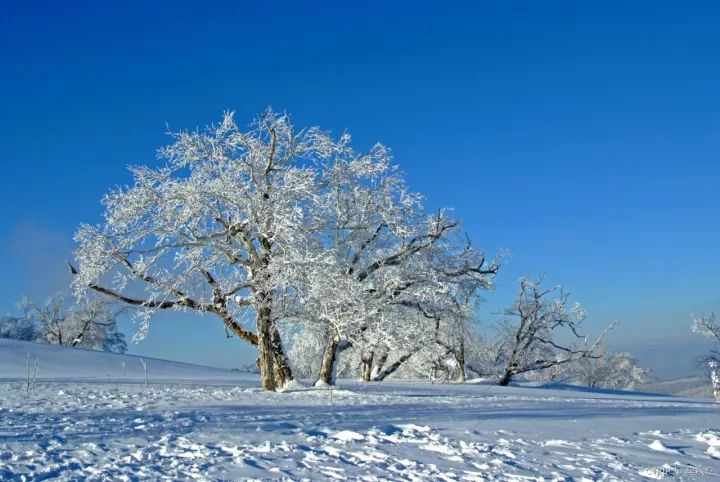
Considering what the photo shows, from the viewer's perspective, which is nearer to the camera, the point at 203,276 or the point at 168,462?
the point at 168,462

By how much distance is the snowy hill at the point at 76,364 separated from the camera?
82.8 feet

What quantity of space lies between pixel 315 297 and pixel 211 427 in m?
6.60

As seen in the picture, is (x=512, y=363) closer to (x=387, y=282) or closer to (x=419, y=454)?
(x=387, y=282)

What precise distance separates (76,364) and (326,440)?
2277 centimetres

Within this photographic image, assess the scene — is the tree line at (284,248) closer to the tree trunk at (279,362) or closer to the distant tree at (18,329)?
the tree trunk at (279,362)

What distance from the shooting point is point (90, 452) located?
7781 mm

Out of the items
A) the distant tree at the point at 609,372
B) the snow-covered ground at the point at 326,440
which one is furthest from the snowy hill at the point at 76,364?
the distant tree at the point at 609,372

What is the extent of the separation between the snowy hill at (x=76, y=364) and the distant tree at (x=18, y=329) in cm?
3280

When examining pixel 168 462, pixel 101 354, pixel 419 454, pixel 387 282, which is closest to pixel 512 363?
pixel 387 282

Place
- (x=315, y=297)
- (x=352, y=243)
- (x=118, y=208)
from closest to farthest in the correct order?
(x=315, y=297), (x=118, y=208), (x=352, y=243)

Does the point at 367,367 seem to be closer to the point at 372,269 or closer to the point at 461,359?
the point at 461,359

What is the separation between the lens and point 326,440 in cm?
927

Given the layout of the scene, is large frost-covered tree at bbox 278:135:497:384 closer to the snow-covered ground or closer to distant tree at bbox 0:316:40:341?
the snow-covered ground

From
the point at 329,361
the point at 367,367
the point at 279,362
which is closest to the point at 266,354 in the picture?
the point at 279,362
